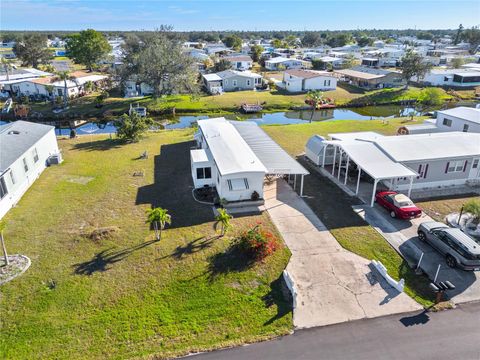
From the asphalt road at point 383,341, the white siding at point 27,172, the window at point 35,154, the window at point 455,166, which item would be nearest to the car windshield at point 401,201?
the window at point 455,166

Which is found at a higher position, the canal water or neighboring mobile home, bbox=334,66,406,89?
neighboring mobile home, bbox=334,66,406,89

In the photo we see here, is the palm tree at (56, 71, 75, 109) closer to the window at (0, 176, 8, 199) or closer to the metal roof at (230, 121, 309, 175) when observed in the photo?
the metal roof at (230, 121, 309, 175)

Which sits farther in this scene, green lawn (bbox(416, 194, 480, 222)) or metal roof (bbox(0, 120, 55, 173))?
metal roof (bbox(0, 120, 55, 173))

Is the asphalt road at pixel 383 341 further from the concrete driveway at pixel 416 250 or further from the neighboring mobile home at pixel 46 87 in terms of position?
the neighboring mobile home at pixel 46 87

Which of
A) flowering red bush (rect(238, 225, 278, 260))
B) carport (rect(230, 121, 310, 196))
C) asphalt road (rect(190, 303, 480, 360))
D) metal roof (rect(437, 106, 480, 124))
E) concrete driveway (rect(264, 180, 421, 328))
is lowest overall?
asphalt road (rect(190, 303, 480, 360))

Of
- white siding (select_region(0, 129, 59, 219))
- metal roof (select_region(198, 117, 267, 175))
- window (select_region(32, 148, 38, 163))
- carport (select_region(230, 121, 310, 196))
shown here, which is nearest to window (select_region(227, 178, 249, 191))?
metal roof (select_region(198, 117, 267, 175))

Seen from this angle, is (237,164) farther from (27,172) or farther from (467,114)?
(467,114)

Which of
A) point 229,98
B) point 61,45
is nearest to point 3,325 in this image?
point 229,98
